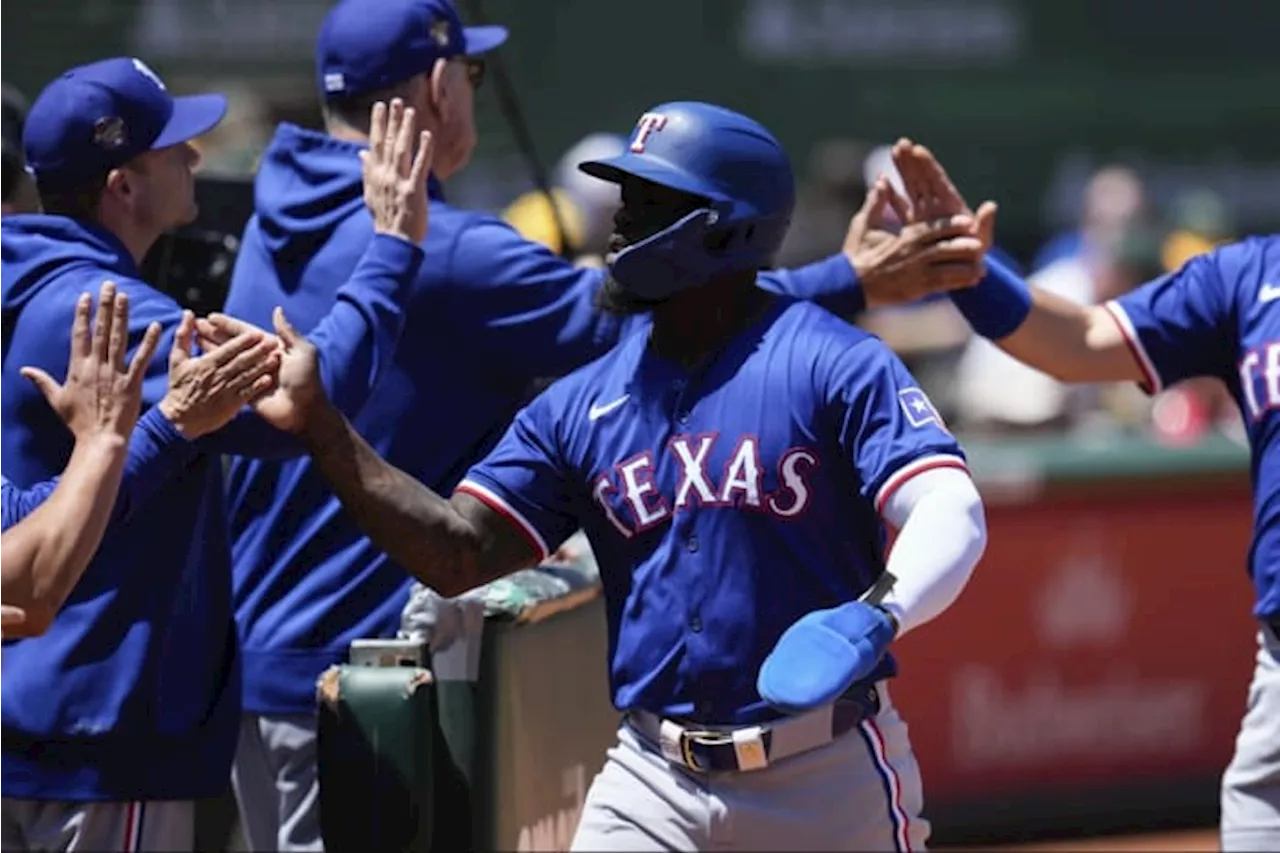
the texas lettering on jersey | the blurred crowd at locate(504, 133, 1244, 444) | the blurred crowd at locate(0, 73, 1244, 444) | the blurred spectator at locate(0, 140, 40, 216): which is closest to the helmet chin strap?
the texas lettering on jersey

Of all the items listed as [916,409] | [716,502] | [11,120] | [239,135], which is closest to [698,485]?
[716,502]

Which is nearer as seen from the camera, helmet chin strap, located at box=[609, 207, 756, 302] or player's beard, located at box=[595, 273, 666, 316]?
helmet chin strap, located at box=[609, 207, 756, 302]

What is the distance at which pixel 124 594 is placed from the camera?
456cm

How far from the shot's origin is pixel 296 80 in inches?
444

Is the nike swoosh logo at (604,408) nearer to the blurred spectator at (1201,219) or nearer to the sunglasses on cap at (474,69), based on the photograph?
the sunglasses on cap at (474,69)

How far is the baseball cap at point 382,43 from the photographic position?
17.4 ft

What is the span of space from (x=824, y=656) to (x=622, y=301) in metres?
0.97

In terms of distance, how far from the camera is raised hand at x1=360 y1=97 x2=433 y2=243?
4.85 meters

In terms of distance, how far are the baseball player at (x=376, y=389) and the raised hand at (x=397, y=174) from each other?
0.26 meters

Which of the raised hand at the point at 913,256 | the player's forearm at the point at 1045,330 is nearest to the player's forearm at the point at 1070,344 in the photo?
the player's forearm at the point at 1045,330

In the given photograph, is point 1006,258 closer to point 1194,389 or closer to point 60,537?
point 1194,389

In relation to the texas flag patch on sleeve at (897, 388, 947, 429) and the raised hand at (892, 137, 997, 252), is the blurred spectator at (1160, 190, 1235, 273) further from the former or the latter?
the texas flag patch on sleeve at (897, 388, 947, 429)

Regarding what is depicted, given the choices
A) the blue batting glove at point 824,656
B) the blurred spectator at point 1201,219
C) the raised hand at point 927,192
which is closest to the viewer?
the blue batting glove at point 824,656

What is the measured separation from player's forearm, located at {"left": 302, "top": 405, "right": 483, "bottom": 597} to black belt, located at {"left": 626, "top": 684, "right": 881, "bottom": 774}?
0.49 m
